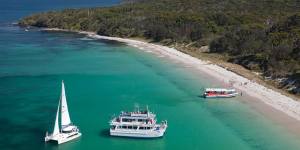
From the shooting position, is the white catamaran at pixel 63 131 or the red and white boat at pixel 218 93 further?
the red and white boat at pixel 218 93

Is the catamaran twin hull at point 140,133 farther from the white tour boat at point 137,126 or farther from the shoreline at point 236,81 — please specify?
the shoreline at point 236,81

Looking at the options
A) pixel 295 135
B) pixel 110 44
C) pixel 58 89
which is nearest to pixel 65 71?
pixel 58 89

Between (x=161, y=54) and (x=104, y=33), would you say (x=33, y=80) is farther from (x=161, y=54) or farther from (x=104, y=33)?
(x=104, y=33)

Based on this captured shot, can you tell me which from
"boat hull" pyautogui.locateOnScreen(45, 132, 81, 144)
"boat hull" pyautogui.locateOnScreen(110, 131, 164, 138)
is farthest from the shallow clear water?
"boat hull" pyautogui.locateOnScreen(45, 132, 81, 144)

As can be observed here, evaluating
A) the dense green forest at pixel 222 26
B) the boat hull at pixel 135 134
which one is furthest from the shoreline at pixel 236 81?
the boat hull at pixel 135 134

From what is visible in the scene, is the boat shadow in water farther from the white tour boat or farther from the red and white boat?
the red and white boat

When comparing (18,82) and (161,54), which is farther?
(161,54)
